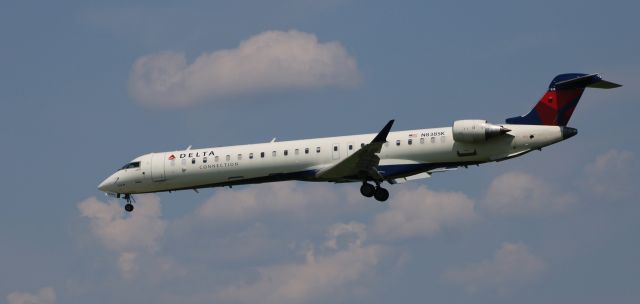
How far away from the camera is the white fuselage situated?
53000 millimetres

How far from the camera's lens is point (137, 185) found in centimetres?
5803

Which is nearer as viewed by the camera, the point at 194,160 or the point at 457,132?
the point at 457,132

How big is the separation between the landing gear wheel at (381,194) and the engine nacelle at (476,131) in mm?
4661

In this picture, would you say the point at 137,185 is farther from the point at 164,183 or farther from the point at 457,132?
the point at 457,132

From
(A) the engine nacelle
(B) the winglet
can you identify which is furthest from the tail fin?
(B) the winglet

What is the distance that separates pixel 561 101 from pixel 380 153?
24.3ft

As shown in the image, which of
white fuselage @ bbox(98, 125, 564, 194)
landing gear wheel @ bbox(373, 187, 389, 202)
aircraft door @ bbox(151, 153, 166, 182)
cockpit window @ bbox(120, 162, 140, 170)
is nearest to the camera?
white fuselage @ bbox(98, 125, 564, 194)

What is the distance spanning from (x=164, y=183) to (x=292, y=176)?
5.87 meters

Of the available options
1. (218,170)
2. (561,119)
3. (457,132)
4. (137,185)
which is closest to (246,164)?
(218,170)

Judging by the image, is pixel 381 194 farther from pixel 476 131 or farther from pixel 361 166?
pixel 476 131

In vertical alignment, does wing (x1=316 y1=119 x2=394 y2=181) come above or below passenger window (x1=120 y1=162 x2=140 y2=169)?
below

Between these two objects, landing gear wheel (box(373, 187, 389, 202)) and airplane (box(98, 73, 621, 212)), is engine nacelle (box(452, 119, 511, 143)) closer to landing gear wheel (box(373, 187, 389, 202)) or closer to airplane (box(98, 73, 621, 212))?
airplane (box(98, 73, 621, 212))

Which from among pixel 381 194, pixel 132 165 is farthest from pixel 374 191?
pixel 132 165

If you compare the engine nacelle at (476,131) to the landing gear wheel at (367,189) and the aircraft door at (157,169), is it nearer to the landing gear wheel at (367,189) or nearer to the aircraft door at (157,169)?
the landing gear wheel at (367,189)
